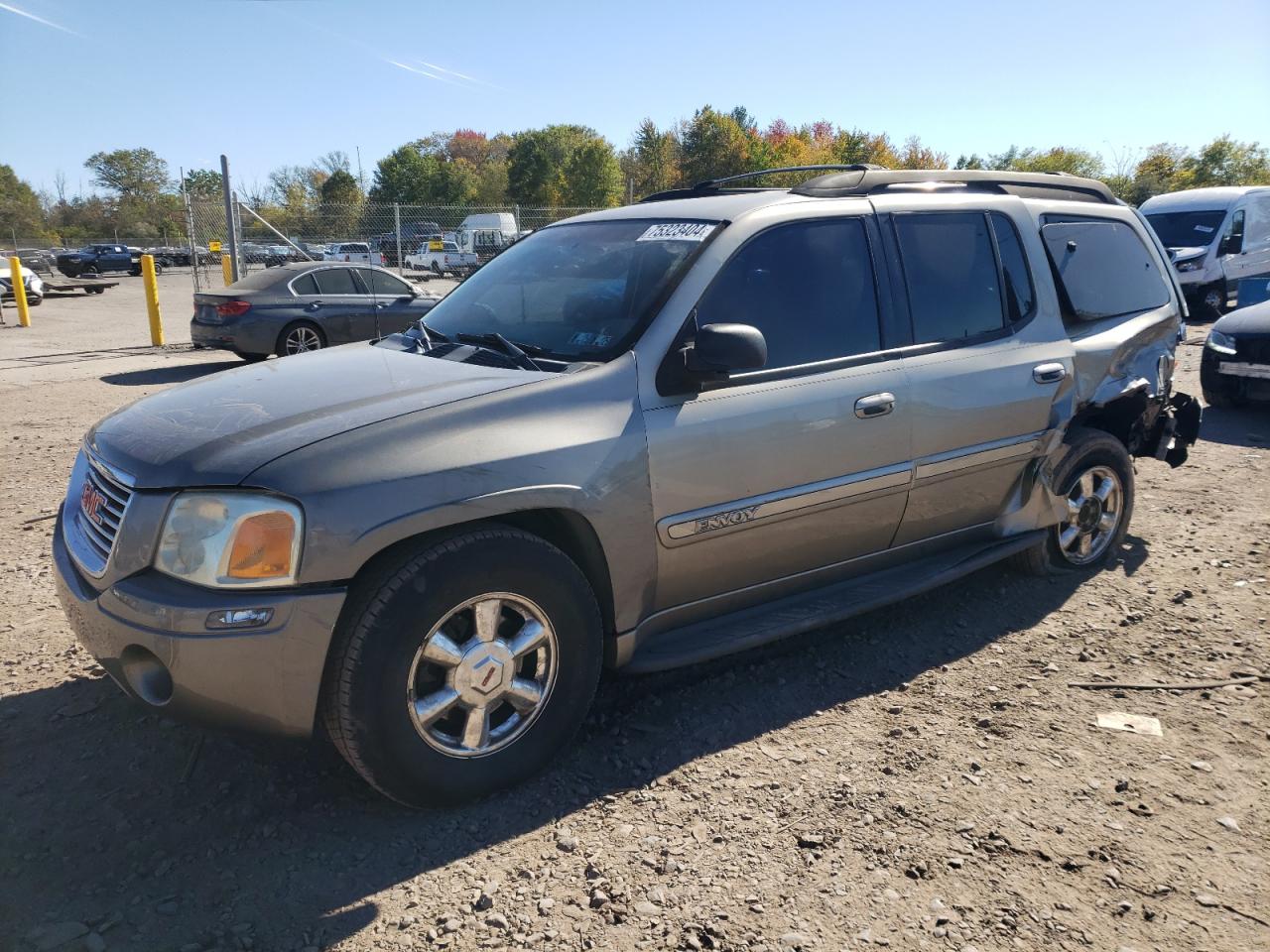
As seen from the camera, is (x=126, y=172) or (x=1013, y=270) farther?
(x=126, y=172)

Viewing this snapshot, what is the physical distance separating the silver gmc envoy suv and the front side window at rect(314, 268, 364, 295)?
367 inches

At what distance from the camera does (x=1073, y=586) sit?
15.3ft

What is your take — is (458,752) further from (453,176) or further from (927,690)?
(453,176)

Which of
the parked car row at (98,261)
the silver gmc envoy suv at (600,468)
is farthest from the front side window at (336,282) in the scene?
the parked car row at (98,261)

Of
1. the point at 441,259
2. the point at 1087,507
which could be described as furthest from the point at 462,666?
the point at 441,259

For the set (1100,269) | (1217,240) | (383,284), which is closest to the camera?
(1100,269)

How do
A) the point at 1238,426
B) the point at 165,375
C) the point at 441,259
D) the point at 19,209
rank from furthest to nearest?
the point at 19,209, the point at 441,259, the point at 165,375, the point at 1238,426

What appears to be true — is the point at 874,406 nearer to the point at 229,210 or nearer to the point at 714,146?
the point at 229,210

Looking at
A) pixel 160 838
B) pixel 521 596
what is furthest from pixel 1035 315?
pixel 160 838

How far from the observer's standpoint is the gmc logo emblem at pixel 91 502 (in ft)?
9.30

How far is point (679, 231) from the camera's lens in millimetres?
3510

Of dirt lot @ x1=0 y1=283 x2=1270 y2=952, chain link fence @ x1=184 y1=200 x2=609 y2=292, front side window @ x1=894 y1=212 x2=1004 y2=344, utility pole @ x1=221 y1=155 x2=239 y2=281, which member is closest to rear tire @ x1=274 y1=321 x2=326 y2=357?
utility pole @ x1=221 y1=155 x2=239 y2=281

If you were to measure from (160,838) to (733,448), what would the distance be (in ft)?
6.96

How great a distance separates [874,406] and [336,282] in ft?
35.8
